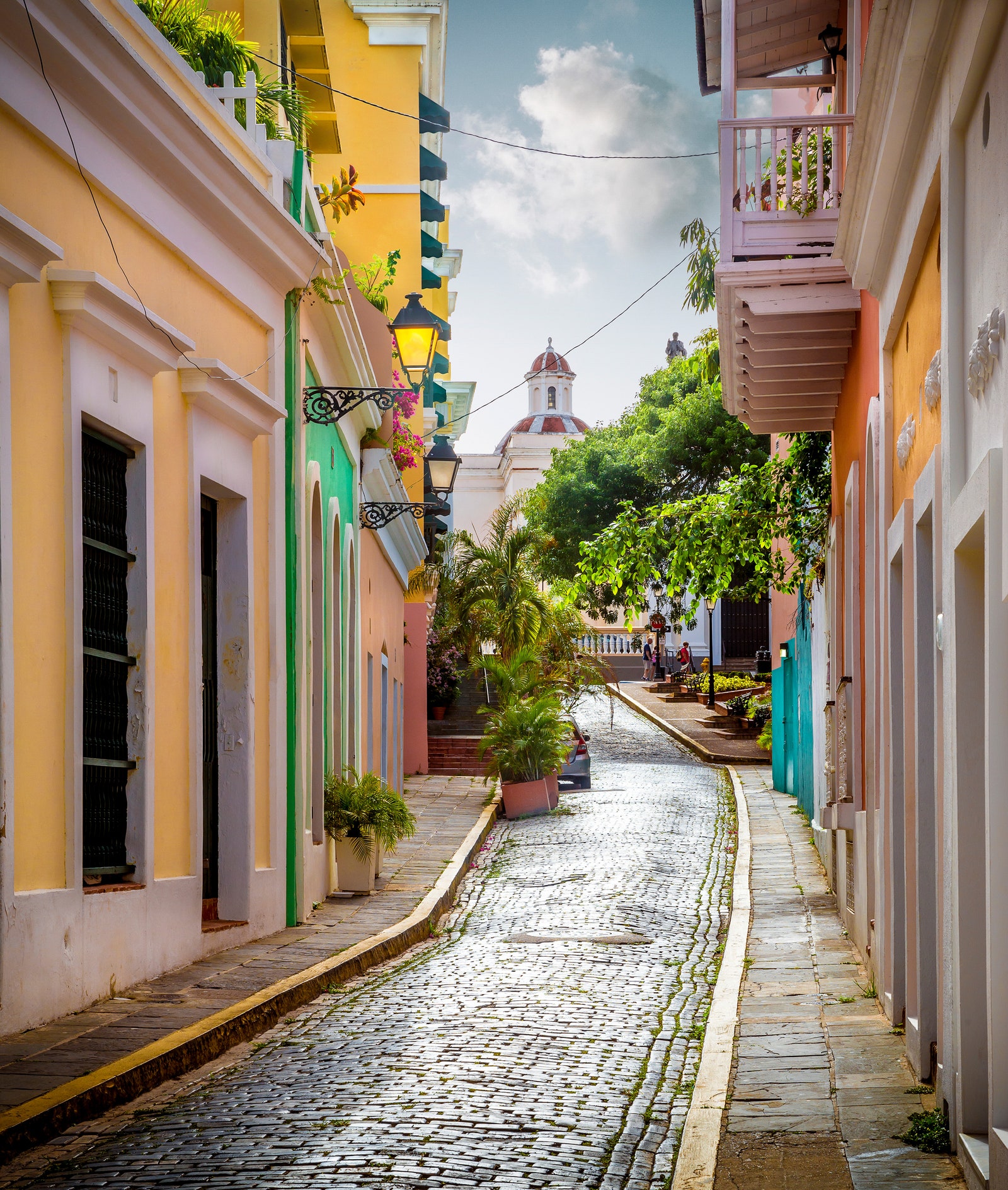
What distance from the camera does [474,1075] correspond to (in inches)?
258

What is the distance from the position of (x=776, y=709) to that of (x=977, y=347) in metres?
18.5

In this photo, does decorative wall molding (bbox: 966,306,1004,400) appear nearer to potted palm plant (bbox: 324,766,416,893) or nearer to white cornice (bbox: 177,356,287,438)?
white cornice (bbox: 177,356,287,438)

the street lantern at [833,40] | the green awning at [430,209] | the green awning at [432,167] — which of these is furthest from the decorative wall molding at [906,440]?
the green awning at [432,167]

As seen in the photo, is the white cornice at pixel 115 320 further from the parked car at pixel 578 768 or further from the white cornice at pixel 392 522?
the parked car at pixel 578 768

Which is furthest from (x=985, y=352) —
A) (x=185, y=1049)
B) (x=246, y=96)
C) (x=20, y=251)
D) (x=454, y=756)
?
(x=454, y=756)

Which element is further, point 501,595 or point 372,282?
point 501,595

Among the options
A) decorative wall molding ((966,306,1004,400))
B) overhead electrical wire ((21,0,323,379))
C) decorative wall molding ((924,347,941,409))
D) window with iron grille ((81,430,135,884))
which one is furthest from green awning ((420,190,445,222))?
decorative wall molding ((966,306,1004,400))

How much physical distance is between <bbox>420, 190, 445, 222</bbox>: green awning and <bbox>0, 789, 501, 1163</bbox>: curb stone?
17974 millimetres

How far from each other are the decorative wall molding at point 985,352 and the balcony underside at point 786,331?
5832 millimetres

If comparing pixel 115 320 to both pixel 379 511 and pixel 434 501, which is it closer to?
pixel 379 511

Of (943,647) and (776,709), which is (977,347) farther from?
(776,709)

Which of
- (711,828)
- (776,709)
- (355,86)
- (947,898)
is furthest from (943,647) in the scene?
(355,86)

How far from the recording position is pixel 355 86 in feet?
85.4

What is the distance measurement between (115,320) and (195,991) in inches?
141
